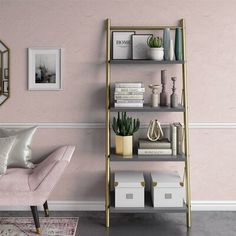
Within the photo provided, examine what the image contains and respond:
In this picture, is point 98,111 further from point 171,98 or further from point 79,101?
point 171,98

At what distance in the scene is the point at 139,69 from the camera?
352 cm

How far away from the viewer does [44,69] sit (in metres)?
3.51

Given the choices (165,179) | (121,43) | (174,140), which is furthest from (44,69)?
(165,179)

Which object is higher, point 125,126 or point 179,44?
point 179,44

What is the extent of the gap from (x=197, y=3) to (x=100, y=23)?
96 cm

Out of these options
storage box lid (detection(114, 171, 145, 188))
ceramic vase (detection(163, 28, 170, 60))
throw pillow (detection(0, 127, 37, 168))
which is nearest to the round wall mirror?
Result: throw pillow (detection(0, 127, 37, 168))

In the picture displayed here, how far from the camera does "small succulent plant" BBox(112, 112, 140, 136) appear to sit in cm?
327

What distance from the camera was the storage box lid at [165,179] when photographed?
316cm

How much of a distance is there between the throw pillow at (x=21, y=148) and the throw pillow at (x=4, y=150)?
0.09 meters

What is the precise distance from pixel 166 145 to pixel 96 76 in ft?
3.16

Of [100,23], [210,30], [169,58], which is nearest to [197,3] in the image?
[210,30]

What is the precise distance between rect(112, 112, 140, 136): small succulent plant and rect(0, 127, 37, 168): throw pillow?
77 centimetres

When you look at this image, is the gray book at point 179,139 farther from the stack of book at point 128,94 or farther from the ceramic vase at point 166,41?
the ceramic vase at point 166,41

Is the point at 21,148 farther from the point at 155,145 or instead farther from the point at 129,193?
the point at 155,145
